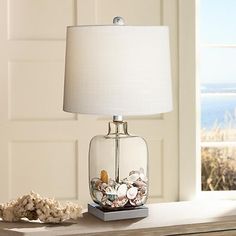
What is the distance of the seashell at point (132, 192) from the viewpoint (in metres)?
2.22

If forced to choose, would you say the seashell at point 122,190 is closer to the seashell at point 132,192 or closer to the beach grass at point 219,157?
the seashell at point 132,192

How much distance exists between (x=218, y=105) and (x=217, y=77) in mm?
188

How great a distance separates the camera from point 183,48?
416 cm

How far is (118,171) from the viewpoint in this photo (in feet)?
7.34

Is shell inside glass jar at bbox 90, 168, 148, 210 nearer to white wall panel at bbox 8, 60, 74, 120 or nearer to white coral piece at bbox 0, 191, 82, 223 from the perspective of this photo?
white coral piece at bbox 0, 191, 82, 223

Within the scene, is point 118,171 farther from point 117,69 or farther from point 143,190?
point 117,69

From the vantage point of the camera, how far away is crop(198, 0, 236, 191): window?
4266 millimetres

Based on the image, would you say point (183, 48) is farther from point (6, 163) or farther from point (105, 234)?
point (105, 234)

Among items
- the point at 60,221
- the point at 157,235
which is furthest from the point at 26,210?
the point at 157,235

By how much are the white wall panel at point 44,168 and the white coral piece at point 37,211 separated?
1.91m

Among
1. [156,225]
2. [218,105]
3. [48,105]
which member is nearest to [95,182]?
[156,225]

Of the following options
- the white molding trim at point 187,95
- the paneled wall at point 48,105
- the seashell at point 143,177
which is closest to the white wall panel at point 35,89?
the paneled wall at point 48,105

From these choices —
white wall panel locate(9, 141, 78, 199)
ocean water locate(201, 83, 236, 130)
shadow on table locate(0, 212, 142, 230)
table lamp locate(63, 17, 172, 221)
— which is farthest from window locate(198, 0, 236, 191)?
shadow on table locate(0, 212, 142, 230)

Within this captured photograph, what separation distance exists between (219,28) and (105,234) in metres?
2.51
